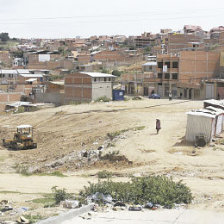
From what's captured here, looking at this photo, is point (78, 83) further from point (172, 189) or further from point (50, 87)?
point (172, 189)

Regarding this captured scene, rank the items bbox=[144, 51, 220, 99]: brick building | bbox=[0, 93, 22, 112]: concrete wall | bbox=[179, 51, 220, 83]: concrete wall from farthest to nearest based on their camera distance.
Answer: bbox=[0, 93, 22, 112]: concrete wall < bbox=[179, 51, 220, 83]: concrete wall < bbox=[144, 51, 220, 99]: brick building

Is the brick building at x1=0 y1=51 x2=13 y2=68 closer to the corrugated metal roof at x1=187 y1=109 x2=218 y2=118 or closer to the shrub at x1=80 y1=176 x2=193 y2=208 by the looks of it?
the corrugated metal roof at x1=187 y1=109 x2=218 y2=118

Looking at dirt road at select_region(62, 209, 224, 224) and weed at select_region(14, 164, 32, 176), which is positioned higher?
dirt road at select_region(62, 209, 224, 224)

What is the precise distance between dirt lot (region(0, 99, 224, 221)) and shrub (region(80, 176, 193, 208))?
538 mm

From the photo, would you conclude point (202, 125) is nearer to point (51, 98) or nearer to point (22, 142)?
point (22, 142)

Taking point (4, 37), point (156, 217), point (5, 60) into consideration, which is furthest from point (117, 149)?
point (4, 37)

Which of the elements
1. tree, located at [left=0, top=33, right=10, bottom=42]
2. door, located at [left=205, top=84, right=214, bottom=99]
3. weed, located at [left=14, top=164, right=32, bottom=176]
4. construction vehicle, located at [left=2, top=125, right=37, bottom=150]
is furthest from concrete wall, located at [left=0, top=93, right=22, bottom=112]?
tree, located at [left=0, top=33, right=10, bottom=42]

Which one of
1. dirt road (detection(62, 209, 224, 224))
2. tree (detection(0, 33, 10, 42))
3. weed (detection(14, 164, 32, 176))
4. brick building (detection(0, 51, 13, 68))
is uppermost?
tree (detection(0, 33, 10, 42))

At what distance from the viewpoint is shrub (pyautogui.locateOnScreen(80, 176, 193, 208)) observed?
1257 cm

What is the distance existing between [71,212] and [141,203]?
2363 millimetres

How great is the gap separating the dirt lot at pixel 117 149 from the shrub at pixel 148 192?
538mm

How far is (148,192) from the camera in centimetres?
1280

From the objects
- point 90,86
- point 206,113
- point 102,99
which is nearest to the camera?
point 206,113

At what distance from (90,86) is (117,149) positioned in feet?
82.0
